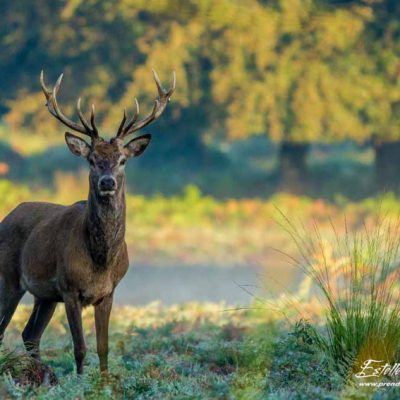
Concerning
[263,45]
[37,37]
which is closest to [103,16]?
[37,37]

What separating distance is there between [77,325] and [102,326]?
0.73 ft

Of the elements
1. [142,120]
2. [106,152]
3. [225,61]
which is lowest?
[106,152]

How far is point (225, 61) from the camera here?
94.1ft

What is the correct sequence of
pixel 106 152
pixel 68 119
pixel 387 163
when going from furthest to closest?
pixel 387 163
pixel 68 119
pixel 106 152

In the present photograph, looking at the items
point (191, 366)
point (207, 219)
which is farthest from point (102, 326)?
point (207, 219)

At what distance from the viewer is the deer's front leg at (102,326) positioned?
892 centimetres

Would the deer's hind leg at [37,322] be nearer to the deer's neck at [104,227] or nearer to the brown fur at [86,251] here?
the brown fur at [86,251]

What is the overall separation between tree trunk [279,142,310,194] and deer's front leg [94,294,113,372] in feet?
71.3

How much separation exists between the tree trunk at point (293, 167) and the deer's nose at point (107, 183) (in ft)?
72.4

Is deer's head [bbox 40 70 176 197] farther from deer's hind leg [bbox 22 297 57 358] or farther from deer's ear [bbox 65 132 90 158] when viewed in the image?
deer's hind leg [bbox 22 297 57 358]

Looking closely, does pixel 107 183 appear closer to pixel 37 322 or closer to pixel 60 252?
pixel 60 252

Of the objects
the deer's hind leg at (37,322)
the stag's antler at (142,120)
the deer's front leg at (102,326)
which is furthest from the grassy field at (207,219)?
the deer's front leg at (102,326)

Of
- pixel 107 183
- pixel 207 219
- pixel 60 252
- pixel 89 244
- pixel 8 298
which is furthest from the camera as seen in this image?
pixel 207 219

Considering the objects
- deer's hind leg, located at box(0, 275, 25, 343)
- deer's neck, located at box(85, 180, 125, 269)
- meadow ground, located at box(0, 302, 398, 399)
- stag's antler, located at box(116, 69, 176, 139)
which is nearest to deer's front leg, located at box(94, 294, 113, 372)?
meadow ground, located at box(0, 302, 398, 399)
